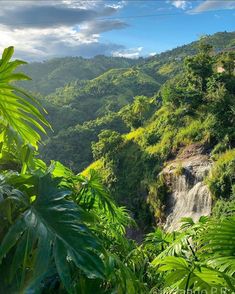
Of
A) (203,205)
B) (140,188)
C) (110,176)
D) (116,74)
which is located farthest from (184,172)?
(116,74)

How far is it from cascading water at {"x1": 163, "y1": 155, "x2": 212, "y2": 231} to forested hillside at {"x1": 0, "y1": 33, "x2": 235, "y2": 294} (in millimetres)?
66

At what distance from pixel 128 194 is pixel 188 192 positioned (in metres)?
7.92

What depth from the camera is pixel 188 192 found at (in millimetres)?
23922

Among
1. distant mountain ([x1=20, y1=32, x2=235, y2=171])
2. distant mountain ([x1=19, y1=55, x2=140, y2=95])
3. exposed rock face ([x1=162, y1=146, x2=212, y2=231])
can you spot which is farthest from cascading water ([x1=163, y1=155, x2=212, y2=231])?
distant mountain ([x1=19, y1=55, x2=140, y2=95])

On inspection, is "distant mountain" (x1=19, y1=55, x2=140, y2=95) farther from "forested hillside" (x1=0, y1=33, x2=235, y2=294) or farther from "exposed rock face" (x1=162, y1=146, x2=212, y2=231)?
"exposed rock face" (x1=162, y1=146, x2=212, y2=231)

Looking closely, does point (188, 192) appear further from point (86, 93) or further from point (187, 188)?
point (86, 93)

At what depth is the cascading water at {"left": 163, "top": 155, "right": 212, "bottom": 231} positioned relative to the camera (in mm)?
22484

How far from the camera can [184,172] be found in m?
24.6

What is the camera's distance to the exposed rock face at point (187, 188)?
2253cm

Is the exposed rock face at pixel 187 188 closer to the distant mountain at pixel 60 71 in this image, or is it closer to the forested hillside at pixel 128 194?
the forested hillside at pixel 128 194

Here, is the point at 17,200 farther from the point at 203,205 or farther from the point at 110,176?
the point at 110,176

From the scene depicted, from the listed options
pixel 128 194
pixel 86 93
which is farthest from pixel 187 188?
pixel 86 93

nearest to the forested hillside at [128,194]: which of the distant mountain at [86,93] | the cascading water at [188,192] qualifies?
the cascading water at [188,192]

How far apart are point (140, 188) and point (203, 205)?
26.9ft
